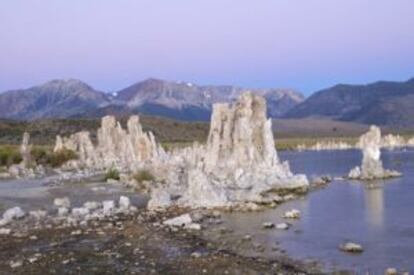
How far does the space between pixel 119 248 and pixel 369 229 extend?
39.3ft

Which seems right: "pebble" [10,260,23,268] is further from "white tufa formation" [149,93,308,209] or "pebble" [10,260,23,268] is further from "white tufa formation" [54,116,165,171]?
"white tufa formation" [54,116,165,171]

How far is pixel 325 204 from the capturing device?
45.1m

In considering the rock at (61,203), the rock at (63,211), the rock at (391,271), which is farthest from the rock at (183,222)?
the rock at (391,271)

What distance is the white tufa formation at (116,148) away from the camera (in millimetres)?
87375

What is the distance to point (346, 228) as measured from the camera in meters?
33.4

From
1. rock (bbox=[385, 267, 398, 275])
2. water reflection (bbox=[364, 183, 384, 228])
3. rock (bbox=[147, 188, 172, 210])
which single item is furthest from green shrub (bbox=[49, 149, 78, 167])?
rock (bbox=[385, 267, 398, 275])

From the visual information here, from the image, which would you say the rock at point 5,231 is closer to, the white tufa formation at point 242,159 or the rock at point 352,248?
the white tufa formation at point 242,159

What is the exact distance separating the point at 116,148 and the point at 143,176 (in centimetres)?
3443

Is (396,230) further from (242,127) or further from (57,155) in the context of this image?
(57,155)

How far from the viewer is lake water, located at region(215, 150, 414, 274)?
2536 centimetres

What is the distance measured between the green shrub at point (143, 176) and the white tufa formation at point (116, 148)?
1643cm

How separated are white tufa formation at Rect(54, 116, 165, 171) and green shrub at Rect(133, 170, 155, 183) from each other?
53.9 ft

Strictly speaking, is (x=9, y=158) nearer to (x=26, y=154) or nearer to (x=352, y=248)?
Answer: (x=26, y=154)

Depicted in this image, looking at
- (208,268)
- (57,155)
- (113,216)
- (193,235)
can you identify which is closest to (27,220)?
(113,216)
